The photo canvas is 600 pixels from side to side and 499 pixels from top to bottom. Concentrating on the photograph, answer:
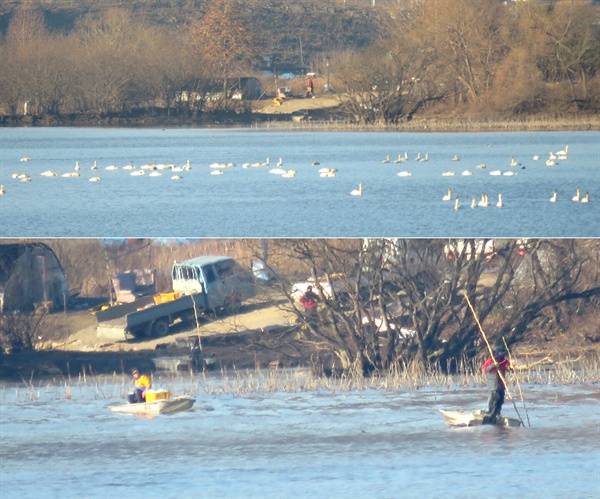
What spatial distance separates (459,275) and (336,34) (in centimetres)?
2511

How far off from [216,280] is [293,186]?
35.7 ft

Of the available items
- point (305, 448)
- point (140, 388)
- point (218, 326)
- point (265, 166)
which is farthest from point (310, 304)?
point (265, 166)

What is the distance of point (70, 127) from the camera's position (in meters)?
33.5

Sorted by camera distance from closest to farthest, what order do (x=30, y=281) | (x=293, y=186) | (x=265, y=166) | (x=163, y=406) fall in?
1. (x=163, y=406)
2. (x=30, y=281)
3. (x=293, y=186)
4. (x=265, y=166)

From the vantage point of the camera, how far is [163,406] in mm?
9680

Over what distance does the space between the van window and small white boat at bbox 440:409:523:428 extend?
3888mm

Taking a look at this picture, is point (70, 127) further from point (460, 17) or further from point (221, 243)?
point (221, 243)

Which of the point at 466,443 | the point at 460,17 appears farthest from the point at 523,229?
the point at 460,17

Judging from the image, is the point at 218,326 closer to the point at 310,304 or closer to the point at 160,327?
the point at 160,327

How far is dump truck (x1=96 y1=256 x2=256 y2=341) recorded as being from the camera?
→ 39.0ft

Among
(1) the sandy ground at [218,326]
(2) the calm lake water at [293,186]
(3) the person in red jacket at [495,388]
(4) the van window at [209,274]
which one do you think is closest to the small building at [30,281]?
(1) the sandy ground at [218,326]

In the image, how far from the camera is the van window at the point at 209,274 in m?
12.2

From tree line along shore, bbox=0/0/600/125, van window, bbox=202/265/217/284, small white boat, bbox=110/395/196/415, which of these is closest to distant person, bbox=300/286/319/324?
van window, bbox=202/265/217/284

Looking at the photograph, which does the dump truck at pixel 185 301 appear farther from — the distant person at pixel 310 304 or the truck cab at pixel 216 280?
the distant person at pixel 310 304
